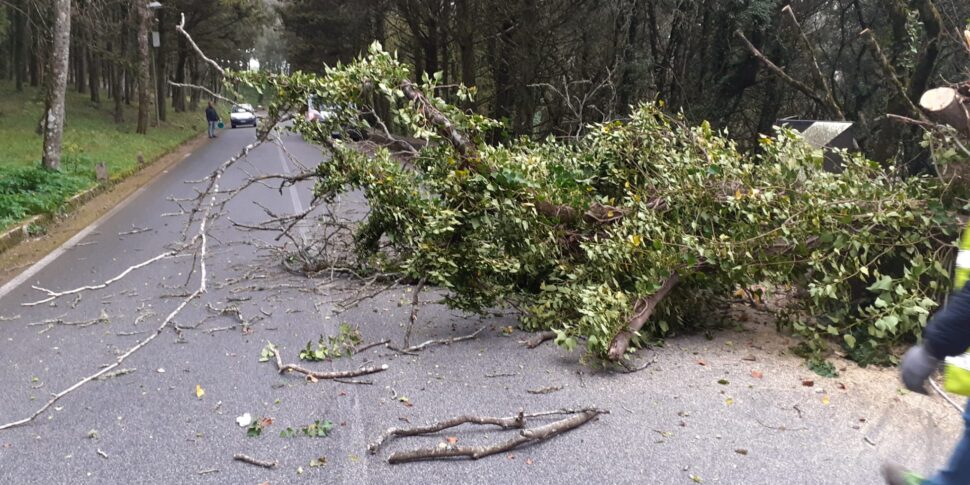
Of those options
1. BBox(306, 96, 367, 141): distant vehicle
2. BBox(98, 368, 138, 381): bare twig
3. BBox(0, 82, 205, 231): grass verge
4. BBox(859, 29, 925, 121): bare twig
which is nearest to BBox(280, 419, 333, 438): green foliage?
BBox(98, 368, 138, 381): bare twig

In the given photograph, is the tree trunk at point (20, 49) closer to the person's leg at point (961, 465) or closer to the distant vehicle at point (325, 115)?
the distant vehicle at point (325, 115)

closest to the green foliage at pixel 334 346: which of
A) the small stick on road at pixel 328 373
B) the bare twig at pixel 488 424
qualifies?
the small stick on road at pixel 328 373

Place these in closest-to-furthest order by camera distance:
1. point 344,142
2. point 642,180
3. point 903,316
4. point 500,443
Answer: point 500,443 < point 903,316 < point 642,180 < point 344,142

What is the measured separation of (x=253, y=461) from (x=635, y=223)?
354 centimetres

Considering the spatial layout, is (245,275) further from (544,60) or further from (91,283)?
(544,60)

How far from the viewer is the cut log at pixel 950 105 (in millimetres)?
5199

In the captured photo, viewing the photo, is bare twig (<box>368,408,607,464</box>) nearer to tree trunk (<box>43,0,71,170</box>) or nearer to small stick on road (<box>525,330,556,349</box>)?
small stick on road (<box>525,330,556,349</box>)

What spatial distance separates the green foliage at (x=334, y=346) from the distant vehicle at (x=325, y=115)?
2.15 meters

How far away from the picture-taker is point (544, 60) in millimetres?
19391

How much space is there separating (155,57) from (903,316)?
4023cm

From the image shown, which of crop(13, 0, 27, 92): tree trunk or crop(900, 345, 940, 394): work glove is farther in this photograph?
crop(13, 0, 27, 92): tree trunk

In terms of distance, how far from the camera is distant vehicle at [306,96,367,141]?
7133 mm

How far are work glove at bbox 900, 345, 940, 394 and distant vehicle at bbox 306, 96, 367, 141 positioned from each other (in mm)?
5507

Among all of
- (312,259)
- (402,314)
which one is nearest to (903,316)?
(402,314)
